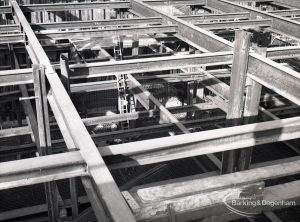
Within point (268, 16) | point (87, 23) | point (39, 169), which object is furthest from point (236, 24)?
point (39, 169)

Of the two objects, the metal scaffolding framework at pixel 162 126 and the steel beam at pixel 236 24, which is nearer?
the metal scaffolding framework at pixel 162 126

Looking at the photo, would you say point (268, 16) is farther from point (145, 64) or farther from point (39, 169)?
point (39, 169)

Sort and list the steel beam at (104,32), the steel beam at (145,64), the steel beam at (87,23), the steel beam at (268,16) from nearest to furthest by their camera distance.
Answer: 1. the steel beam at (145,64)
2. the steel beam at (104,32)
3. the steel beam at (268,16)
4. the steel beam at (87,23)

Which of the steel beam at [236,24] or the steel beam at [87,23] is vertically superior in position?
the steel beam at [236,24]

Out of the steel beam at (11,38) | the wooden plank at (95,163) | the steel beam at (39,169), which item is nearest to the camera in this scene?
the wooden plank at (95,163)

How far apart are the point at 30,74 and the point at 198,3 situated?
6.93 meters

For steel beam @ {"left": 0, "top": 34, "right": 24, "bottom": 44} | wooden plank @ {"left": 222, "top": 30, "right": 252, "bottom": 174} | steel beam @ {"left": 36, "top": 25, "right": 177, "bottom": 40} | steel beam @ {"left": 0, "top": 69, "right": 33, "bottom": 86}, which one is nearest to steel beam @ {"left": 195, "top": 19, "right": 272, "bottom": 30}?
steel beam @ {"left": 36, "top": 25, "right": 177, "bottom": 40}

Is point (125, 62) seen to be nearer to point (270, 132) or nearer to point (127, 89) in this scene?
point (270, 132)

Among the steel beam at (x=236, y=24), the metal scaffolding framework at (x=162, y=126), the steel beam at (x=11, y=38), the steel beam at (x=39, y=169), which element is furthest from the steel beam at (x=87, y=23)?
the steel beam at (x=39, y=169)

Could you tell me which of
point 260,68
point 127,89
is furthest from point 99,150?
point 127,89

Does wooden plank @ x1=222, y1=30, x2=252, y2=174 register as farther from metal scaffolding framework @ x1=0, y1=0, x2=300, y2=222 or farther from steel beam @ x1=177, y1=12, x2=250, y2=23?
steel beam @ x1=177, y1=12, x2=250, y2=23

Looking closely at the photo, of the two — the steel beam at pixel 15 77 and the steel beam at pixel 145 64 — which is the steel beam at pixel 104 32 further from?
the steel beam at pixel 15 77

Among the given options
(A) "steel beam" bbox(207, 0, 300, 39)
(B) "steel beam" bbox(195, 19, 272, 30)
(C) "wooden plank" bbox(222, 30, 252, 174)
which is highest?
(A) "steel beam" bbox(207, 0, 300, 39)

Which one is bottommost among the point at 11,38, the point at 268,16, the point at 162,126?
the point at 162,126
